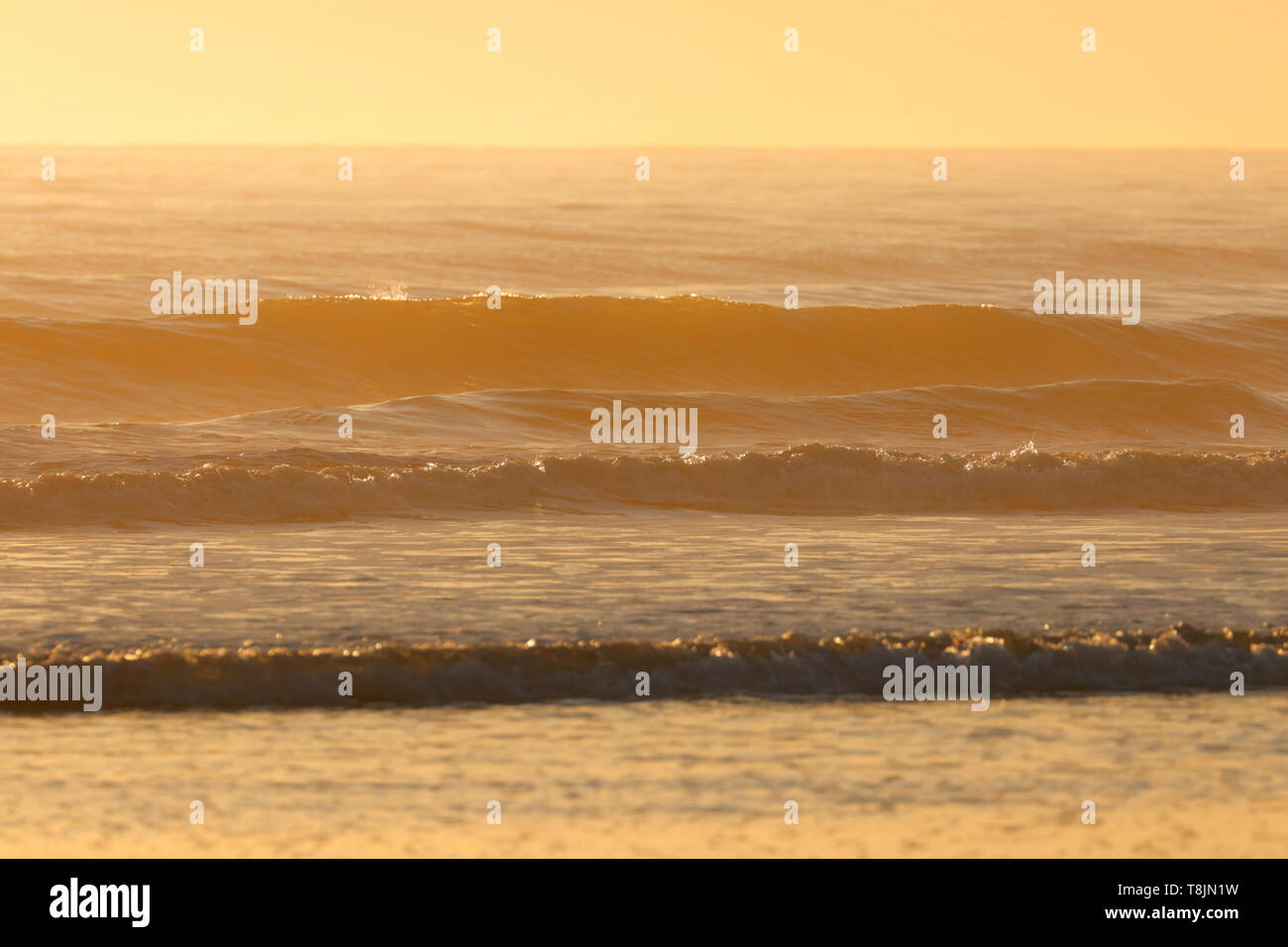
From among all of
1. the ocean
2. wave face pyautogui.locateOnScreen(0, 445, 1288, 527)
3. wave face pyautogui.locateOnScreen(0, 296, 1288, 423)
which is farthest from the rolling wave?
wave face pyautogui.locateOnScreen(0, 296, 1288, 423)

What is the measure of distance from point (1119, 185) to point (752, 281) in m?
40.5

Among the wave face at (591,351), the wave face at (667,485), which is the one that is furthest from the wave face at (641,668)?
the wave face at (591,351)

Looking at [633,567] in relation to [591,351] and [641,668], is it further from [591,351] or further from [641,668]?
[591,351]

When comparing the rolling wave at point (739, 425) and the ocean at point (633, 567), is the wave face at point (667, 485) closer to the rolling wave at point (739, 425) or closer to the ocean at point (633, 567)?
the ocean at point (633, 567)

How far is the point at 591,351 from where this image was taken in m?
31.4

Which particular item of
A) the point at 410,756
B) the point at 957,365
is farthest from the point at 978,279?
the point at 410,756

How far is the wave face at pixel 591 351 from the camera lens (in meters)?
28.0

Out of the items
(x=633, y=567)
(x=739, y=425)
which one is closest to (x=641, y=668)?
(x=633, y=567)

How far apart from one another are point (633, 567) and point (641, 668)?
3298mm

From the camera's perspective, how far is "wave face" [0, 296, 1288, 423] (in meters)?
28.0

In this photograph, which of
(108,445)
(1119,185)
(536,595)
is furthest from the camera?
(1119,185)

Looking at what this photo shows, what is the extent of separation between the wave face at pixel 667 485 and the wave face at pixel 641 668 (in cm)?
653

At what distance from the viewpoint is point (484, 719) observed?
9102 mm
